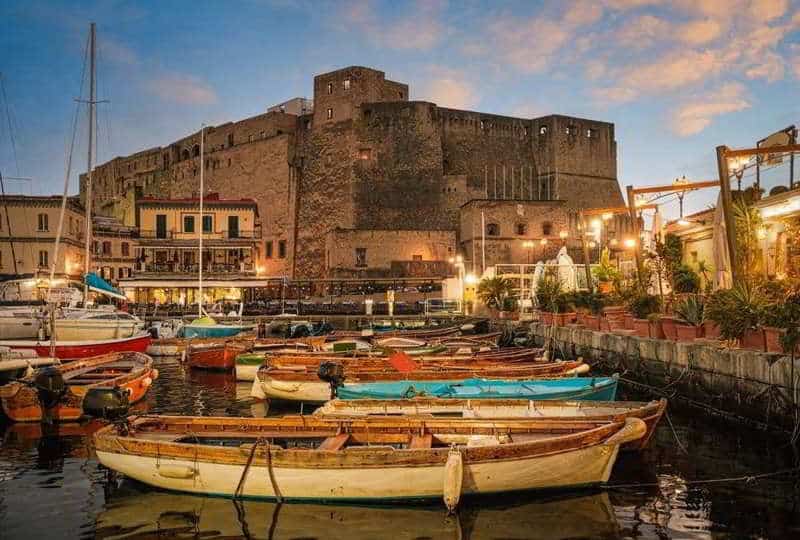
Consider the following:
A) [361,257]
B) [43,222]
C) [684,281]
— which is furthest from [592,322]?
[43,222]

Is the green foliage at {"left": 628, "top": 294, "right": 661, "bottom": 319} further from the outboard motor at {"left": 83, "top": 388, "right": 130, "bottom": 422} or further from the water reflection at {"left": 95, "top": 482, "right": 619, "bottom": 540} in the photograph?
the outboard motor at {"left": 83, "top": 388, "right": 130, "bottom": 422}

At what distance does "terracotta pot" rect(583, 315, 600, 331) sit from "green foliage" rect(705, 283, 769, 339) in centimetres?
694

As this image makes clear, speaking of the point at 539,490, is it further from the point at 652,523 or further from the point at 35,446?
the point at 35,446

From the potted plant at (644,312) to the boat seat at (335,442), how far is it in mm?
8757

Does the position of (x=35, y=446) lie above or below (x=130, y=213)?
below

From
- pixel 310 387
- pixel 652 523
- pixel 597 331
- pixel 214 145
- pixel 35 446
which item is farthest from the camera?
pixel 214 145

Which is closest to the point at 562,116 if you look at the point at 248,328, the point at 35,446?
the point at 248,328

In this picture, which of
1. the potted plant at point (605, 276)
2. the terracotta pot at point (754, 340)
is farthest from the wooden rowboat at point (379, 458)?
the potted plant at point (605, 276)

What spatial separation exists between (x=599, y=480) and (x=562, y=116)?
52356 millimetres

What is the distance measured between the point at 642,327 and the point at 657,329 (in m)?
0.77

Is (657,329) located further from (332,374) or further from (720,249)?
(332,374)

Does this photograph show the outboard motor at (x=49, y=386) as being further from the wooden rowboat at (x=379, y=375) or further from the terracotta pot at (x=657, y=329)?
the terracotta pot at (x=657, y=329)

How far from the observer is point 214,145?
62875mm

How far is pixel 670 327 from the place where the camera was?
44.0ft
